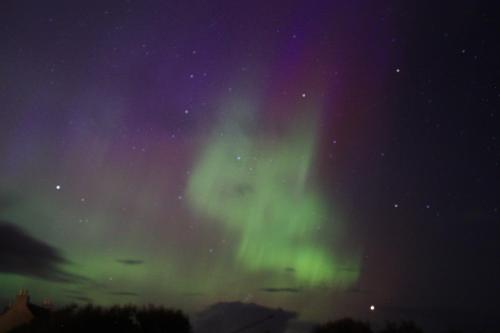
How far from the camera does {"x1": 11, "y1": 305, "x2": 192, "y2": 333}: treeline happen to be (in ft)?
114

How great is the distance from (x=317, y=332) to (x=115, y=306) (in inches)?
669

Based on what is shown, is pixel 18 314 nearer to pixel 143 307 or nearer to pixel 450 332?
pixel 143 307

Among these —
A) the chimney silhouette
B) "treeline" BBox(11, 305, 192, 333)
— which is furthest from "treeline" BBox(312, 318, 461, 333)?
Answer: the chimney silhouette

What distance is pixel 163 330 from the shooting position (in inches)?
1459

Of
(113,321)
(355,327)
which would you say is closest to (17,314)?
(113,321)

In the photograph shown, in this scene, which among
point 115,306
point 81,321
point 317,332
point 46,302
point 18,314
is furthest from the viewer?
point 46,302

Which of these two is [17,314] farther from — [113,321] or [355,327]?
[355,327]

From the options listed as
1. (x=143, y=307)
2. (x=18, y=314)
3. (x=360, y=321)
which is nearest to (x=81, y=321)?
(x=143, y=307)

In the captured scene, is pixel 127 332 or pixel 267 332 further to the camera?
pixel 267 332

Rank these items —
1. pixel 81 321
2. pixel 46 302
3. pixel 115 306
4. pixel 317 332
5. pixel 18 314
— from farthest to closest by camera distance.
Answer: pixel 46 302 < pixel 18 314 < pixel 317 332 < pixel 115 306 < pixel 81 321

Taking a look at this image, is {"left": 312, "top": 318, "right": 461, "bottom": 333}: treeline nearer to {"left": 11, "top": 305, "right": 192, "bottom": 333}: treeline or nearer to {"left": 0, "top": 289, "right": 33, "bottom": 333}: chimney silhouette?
{"left": 11, "top": 305, "right": 192, "bottom": 333}: treeline

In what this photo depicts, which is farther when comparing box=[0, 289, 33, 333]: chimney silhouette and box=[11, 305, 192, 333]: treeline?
box=[0, 289, 33, 333]: chimney silhouette

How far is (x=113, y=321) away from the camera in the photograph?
3544 centimetres

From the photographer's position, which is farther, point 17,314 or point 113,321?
point 17,314
